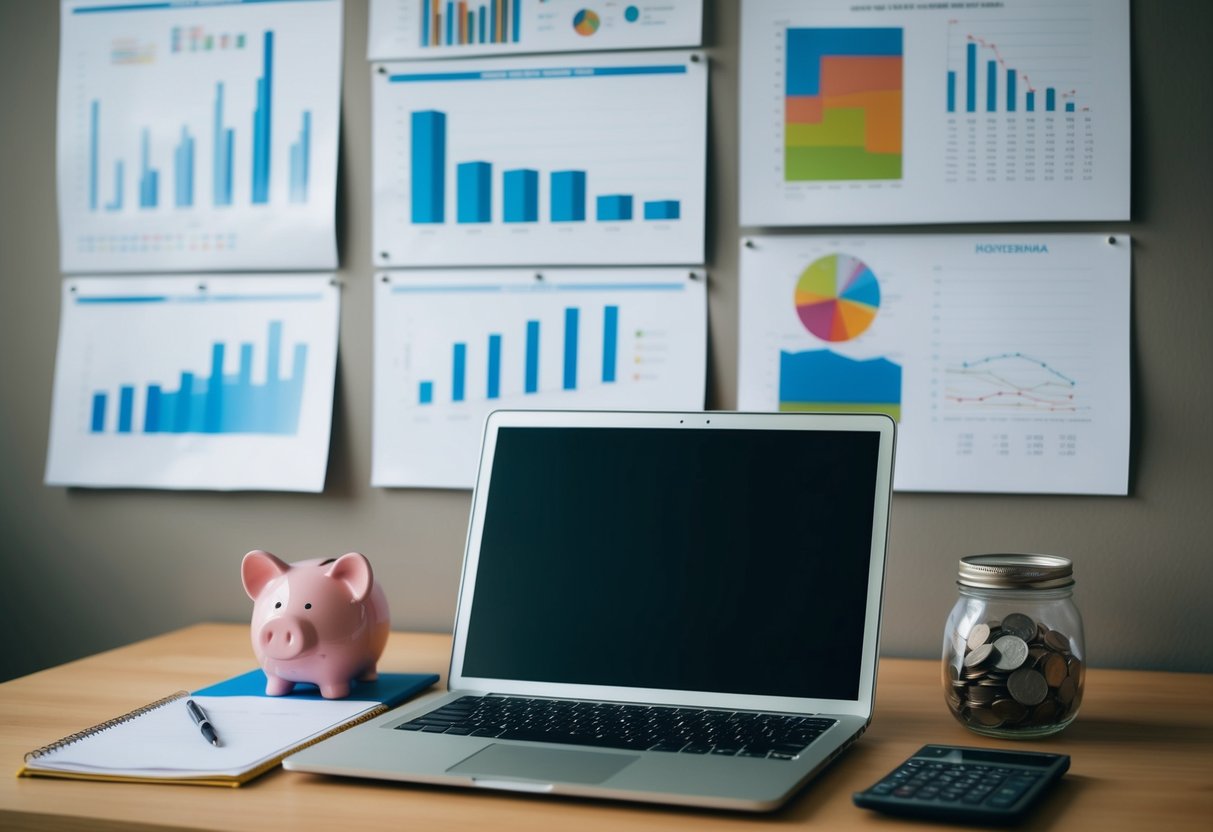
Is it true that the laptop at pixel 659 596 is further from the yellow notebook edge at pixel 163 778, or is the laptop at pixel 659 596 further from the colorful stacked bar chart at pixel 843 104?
the colorful stacked bar chart at pixel 843 104

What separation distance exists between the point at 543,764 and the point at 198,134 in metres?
1.00

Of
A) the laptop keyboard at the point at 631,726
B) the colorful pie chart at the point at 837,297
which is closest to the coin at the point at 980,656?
the laptop keyboard at the point at 631,726

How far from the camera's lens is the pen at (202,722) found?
37.9 inches

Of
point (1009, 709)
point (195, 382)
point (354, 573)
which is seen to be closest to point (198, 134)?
point (195, 382)

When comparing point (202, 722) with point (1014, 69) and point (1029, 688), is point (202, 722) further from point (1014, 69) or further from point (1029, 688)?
point (1014, 69)

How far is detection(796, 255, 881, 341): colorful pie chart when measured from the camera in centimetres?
132

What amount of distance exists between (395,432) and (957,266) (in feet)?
2.29

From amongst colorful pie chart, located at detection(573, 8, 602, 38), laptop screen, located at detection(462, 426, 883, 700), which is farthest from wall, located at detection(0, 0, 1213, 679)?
laptop screen, located at detection(462, 426, 883, 700)

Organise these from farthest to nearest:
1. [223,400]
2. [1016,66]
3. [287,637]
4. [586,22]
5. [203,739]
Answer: [223,400] < [586,22] < [1016,66] < [287,637] < [203,739]

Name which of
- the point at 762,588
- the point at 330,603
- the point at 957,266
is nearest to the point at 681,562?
the point at 762,588

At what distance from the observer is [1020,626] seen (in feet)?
3.28

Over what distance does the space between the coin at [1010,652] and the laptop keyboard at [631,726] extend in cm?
16

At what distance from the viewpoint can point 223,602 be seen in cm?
154

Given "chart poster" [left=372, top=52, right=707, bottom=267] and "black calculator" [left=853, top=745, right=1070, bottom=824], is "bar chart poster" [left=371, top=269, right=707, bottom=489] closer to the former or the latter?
"chart poster" [left=372, top=52, right=707, bottom=267]
